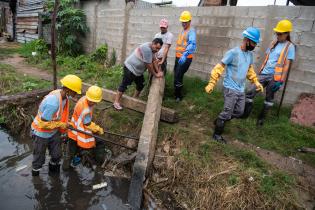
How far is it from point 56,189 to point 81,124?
1.11m

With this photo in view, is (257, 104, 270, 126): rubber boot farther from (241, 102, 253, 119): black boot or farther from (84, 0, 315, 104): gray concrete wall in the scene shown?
(84, 0, 315, 104): gray concrete wall

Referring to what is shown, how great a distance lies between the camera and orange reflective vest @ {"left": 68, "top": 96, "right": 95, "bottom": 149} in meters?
4.29

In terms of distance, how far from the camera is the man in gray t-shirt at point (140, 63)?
16.1 ft

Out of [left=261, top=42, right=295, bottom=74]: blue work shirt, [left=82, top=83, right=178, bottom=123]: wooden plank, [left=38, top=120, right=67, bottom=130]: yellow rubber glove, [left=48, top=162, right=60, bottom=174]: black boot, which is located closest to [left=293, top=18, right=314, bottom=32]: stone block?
[left=261, top=42, right=295, bottom=74]: blue work shirt

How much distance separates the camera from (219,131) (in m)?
4.64

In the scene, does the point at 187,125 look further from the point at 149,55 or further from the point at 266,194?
the point at 266,194

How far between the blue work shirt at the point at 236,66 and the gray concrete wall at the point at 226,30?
63.3 inches

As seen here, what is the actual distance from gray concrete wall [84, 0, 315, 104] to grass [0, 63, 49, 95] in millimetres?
3076

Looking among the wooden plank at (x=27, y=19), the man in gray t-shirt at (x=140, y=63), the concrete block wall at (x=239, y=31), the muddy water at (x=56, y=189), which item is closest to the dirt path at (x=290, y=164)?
the concrete block wall at (x=239, y=31)

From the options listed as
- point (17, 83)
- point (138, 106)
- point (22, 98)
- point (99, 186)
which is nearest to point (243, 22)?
point (138, 106)

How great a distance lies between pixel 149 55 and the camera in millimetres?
4918

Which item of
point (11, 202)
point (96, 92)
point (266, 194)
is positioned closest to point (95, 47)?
point (96, 92)

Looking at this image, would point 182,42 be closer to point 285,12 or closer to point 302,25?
point 285,12

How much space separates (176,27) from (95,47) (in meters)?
4.83
